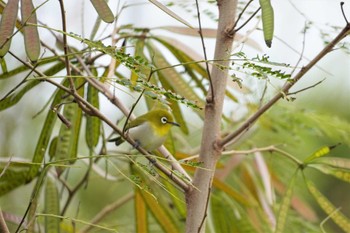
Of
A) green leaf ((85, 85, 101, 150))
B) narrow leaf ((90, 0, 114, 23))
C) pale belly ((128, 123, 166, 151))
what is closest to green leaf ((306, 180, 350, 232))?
pale belly ((128, 123, 166, 151))

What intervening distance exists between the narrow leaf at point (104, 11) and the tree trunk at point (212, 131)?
19cm

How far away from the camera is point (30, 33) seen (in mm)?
815

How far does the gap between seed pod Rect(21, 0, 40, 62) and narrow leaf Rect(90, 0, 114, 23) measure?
0.23 feet

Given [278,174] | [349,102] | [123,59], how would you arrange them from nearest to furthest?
[123,59] < [278,174] < [349,102]

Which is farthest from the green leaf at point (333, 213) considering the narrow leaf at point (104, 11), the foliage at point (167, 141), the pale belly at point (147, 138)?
the narrow leaf at point (104, 11)

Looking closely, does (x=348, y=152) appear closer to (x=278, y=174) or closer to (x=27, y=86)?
(x=278, y=174)

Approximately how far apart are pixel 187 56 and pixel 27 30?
1.73 feet

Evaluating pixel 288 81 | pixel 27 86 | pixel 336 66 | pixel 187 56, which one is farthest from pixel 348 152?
pixel 288 81

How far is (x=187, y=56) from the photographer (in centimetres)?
131

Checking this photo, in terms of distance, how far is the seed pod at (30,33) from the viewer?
80 centimetres

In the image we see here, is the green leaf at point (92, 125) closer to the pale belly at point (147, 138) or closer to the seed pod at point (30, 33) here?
the pale belly at point (147, 138)

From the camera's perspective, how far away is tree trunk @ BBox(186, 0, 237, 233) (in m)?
0.96

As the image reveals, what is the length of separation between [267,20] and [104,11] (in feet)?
0.62

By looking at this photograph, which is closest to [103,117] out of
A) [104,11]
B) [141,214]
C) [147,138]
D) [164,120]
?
[104,11]
